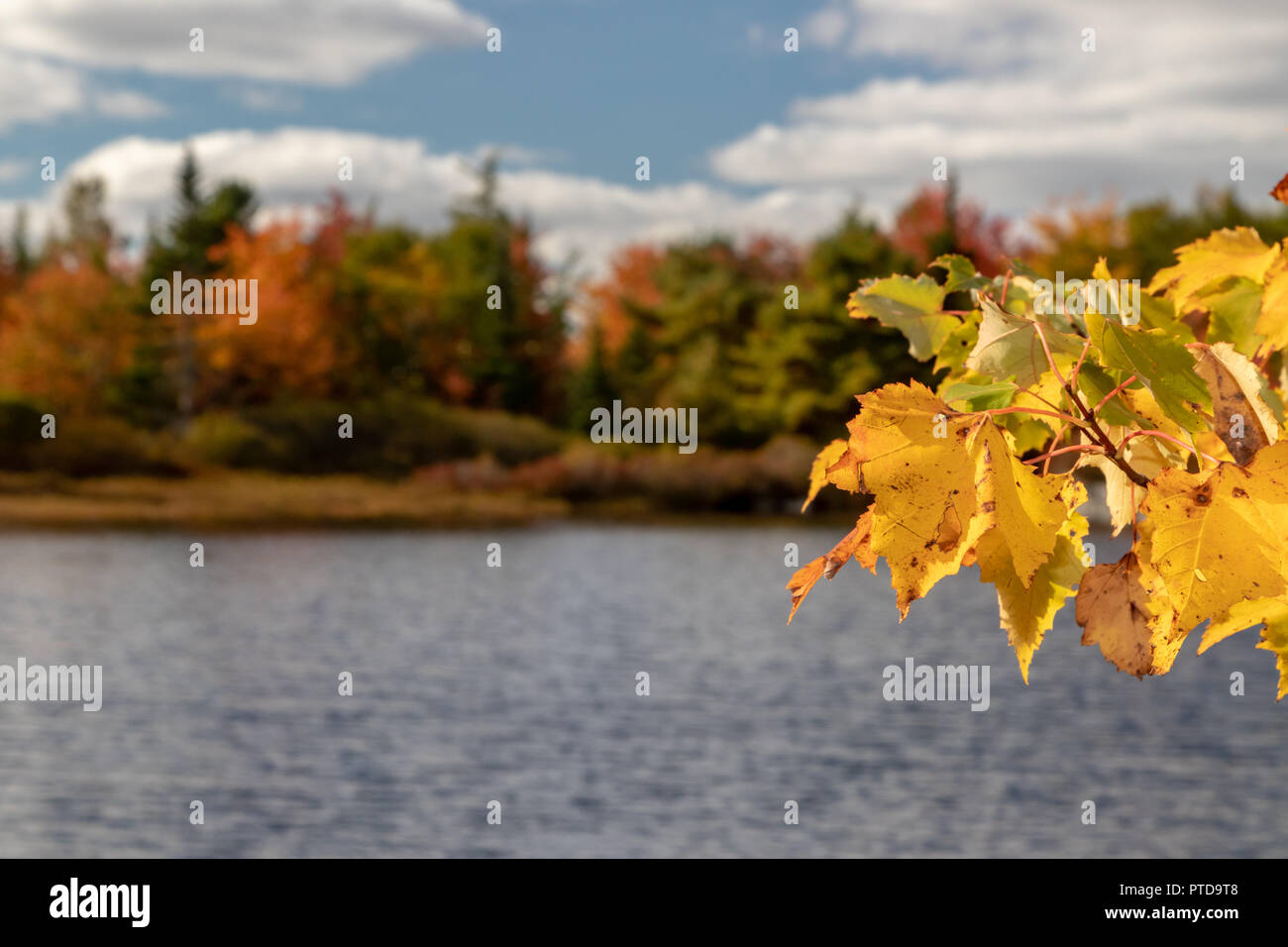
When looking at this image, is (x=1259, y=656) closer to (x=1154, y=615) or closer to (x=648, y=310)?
(x=648, y=310)

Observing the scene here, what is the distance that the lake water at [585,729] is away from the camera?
71.6 feet

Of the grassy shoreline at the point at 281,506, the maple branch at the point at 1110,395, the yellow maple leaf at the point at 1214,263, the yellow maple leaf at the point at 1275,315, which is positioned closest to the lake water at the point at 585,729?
the grassy shoreline at the point at 281,506

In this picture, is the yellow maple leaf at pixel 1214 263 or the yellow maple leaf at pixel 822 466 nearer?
the yellow maple leaf at pixel 822 466

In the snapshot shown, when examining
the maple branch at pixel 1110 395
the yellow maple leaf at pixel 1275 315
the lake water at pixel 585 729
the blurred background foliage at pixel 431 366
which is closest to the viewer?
the maple branch at pixel 1110 395

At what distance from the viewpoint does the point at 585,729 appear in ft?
92.9

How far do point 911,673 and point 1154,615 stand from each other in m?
32.4

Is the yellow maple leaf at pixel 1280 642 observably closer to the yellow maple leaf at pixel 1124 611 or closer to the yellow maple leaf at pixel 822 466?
the yellow maple leaf at pixel 1124 611

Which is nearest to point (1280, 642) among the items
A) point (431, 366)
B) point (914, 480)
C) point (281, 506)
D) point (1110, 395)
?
point (1110, 395)

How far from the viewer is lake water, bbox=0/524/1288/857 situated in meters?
21.8

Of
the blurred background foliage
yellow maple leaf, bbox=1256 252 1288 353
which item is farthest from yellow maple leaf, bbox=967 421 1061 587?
the blurred background foliage

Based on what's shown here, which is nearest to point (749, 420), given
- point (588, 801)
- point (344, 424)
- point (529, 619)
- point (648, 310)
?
point (648, 310)

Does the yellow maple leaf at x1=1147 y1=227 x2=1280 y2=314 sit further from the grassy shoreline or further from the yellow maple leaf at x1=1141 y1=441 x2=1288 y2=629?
the grassy shoreline

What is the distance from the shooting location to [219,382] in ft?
→ 213

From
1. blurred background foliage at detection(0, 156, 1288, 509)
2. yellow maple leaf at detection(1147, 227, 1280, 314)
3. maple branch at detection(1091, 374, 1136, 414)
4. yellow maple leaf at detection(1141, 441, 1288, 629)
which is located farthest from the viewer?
blurred background foliage at detection(0, 156, 1288, 509)
